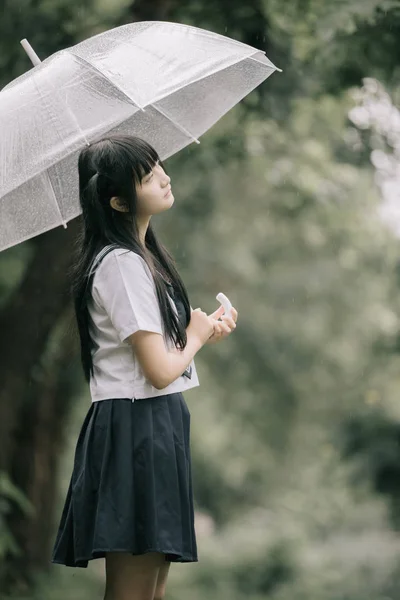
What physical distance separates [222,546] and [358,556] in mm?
1596

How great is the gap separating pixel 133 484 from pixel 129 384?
0.85 feet

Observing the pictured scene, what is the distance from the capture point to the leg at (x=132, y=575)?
2.86m

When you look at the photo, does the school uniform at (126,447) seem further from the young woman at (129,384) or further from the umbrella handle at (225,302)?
the umbrella handle at (225,302)

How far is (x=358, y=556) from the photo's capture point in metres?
13.0

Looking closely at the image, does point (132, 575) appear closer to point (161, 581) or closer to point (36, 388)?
point (161, 581)

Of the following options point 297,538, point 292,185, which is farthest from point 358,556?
point 292,185

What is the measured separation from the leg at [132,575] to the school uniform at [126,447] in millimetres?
53

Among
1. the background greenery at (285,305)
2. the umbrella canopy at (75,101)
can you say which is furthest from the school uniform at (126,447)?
the background greenery at (285,305)

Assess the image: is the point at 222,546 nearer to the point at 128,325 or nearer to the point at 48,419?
the point at 48,419

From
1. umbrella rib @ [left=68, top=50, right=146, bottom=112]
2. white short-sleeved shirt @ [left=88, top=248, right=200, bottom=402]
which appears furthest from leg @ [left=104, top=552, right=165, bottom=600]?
umbrella rib @ [left=68, top=50, right=146, bottom=112]

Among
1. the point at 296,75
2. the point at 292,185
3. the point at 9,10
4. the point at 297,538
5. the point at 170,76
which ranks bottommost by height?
the point at 297,538

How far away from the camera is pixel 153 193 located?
3.00m

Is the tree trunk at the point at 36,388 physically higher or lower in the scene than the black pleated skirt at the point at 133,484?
lower

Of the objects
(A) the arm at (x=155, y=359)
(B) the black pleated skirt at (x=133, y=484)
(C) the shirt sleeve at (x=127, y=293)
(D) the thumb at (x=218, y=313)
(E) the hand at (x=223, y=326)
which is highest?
(C) the shirt sleeve at (x=127, y=293)
